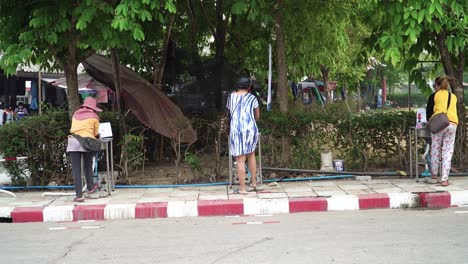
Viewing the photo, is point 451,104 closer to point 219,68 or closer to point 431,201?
point 431,201

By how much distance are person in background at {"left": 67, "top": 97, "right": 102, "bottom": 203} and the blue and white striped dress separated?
6.71 feet

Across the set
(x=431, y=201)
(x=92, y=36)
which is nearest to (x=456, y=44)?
(x=431, y=201)

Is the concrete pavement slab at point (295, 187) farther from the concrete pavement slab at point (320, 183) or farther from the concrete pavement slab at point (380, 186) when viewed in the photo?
the concrete pavement slab at point (380, 186)

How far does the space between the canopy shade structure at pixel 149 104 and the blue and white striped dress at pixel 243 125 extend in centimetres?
138

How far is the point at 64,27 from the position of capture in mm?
7512

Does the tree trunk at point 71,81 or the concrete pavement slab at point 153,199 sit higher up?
the tree trunk at point 71,81

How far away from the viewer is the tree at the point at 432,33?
6938 mm

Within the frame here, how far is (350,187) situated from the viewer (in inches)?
315

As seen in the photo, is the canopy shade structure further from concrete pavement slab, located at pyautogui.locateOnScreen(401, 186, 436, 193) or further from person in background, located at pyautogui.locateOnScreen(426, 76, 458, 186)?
person in background, located at pyautogui.locateOnScreen(426, 76, 458, 186)

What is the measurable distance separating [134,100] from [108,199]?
2.78 m

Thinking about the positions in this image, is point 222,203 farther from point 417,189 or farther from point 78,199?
point 417,189

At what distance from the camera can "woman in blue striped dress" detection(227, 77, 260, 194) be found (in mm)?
7488

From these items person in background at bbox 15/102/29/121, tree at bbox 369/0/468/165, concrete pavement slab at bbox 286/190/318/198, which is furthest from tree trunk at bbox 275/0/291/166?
person in background at bbox 15/102/29/121

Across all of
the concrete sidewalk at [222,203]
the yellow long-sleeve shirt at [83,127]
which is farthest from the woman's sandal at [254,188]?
the yellow long-sleeve shirt at [83,127]
